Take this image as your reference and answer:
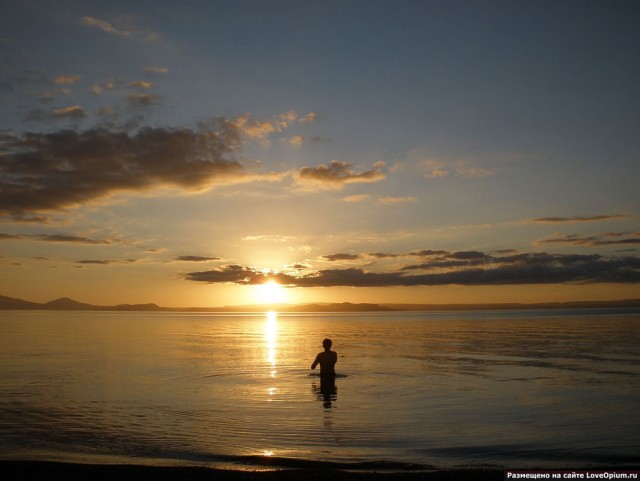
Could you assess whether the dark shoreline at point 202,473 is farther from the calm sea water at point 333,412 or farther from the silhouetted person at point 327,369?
the silhouetted person at point 327,369

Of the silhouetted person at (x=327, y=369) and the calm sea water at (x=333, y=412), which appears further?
the silhouetted person at (x=327, y=369)

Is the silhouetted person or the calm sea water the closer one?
the calm sea water

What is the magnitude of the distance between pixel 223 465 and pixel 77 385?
1733 centimetres

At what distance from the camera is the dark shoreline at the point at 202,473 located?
1280cm

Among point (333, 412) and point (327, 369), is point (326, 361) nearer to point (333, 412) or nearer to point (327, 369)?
point (327, 369)

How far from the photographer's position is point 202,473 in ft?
43.4

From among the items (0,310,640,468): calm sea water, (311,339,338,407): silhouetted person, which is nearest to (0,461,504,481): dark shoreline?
(0,310,640,468): calm sea water

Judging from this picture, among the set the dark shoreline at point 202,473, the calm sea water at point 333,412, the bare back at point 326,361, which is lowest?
the calm sea water at point 333,412

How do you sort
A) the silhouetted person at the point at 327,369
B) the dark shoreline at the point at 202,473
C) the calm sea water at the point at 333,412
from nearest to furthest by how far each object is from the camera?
the dark shoreline at the point at 202,473
the calm sea water at the point at 333,412
the silhouetted person at the point at 327,369

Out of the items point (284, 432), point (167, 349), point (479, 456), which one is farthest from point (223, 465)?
point (167, 349)

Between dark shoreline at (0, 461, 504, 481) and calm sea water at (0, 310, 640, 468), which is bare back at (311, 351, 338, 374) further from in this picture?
dark shoreline at (0, 461, 504, 481)

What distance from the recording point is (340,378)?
1236 inches

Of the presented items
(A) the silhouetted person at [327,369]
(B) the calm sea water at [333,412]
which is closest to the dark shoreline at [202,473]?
(B) the calm sea water at [333,412]

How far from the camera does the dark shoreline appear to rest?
12.8 m
